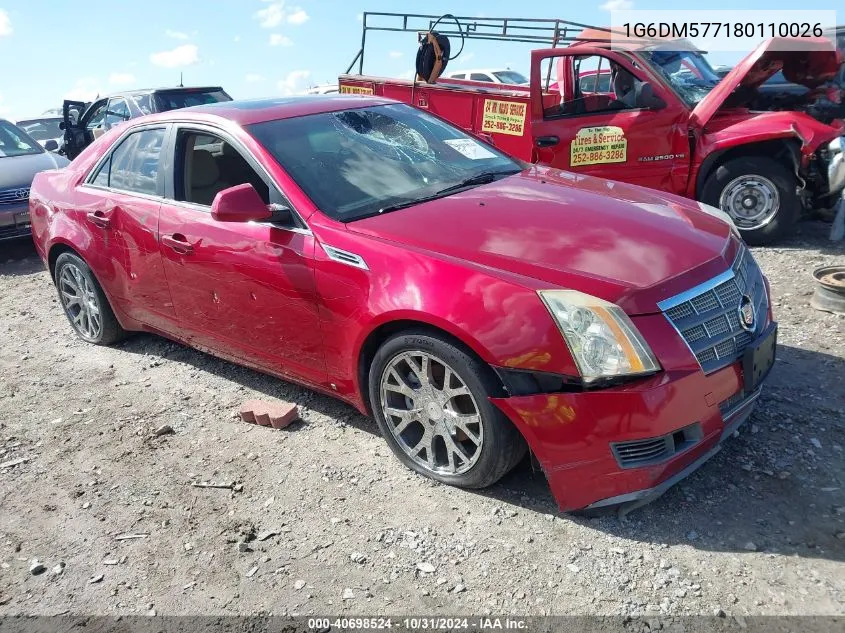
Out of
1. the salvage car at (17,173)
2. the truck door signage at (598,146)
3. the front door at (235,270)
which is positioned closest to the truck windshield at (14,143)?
the salvage car at (17,173)

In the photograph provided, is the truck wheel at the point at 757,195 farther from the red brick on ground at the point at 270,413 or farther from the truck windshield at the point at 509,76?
the truck windshield at the point at 509,76

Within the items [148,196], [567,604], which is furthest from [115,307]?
[567,604]

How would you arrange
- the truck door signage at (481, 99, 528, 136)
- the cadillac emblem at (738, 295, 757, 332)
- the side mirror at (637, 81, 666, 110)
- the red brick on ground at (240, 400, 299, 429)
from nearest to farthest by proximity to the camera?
1. the cadillac emblem at (738, 295, 757, 332)
2. the red brick on ground at (240, 400, 299, 429)
3. the side mirror at (637, 81, 666, 110)
4. the truck door signage at (481, 99, 528, 136)

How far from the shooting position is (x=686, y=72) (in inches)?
284

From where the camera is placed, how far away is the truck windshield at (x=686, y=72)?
685 centimetres

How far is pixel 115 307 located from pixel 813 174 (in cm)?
581

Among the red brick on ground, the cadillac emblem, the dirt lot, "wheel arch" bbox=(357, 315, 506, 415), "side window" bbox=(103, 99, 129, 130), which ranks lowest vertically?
the dirt lot

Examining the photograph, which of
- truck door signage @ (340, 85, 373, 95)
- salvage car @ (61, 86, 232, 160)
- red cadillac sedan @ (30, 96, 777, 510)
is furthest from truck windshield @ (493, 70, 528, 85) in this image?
red cadillac sedan @ (30, 96, 777, 510)

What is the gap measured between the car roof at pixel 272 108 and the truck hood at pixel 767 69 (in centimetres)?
352

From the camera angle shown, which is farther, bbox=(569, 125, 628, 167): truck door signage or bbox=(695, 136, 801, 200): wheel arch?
bbox=(569, 125, 628, 167): truck door signage

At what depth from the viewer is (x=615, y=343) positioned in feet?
8.55

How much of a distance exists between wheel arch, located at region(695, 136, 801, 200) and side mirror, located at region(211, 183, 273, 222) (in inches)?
184

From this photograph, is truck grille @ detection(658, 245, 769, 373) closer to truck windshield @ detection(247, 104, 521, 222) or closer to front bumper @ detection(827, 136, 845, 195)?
truck windshield @ detection(247, 104, 521, 222)

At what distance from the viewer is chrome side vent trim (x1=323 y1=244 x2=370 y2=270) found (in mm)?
3156
